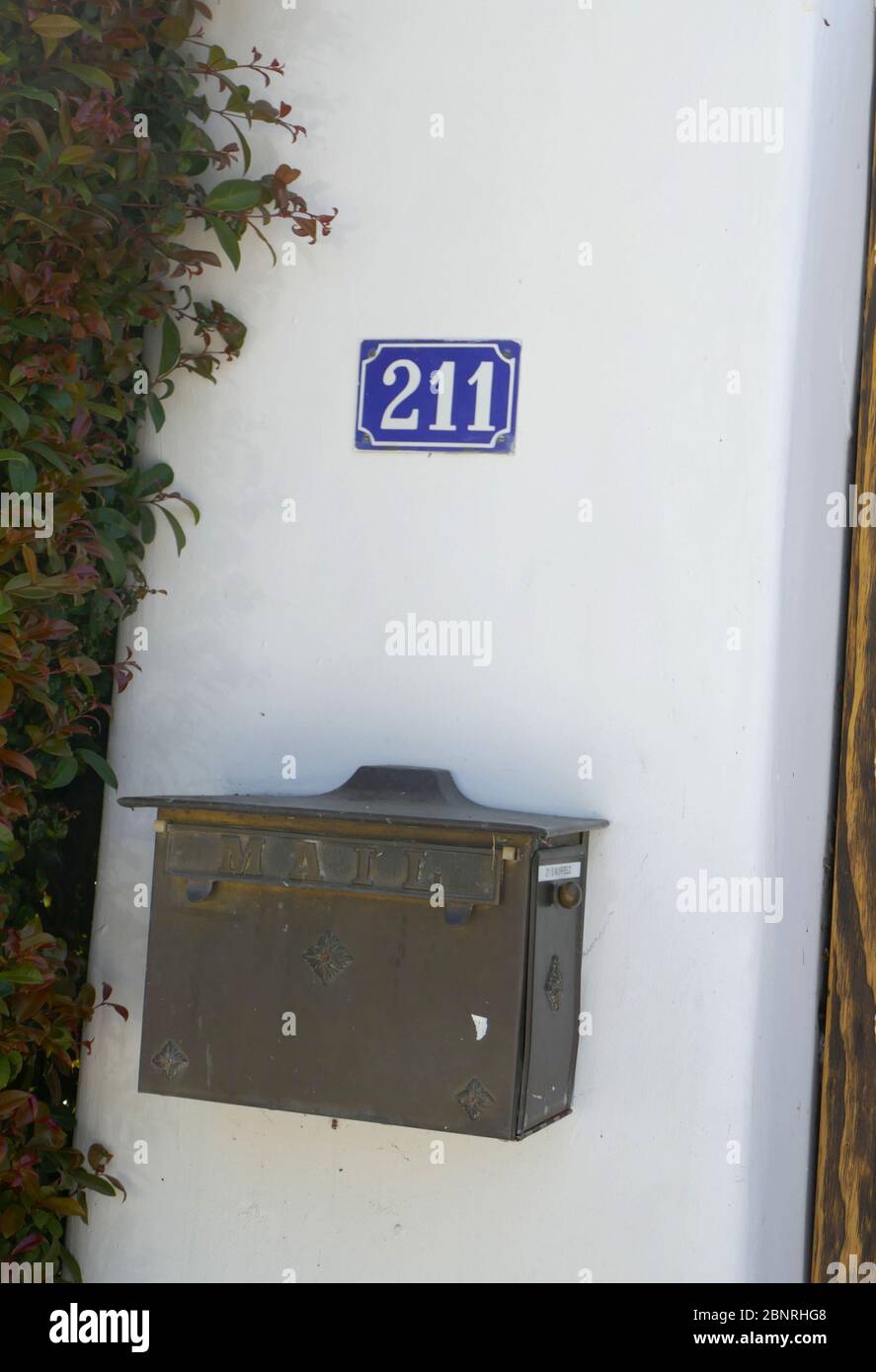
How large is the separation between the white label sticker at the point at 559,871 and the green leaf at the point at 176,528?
2.97ft

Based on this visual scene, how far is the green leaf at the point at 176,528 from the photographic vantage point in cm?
248

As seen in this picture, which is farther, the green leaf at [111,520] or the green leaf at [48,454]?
the green leaf at [111,520]

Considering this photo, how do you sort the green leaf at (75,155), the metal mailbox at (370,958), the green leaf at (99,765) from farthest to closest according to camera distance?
the green leaf at (99,765) → the green leaf at (75,155) → the metal mailbox at (370,958)

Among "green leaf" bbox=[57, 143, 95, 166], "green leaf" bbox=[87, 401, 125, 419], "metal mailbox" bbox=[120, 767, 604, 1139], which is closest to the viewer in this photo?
"metal mailbox" bbox=[120, 767, 604, 1139]

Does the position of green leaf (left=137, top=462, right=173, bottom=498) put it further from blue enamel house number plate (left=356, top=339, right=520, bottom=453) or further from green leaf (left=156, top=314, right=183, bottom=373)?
blue enamel house number plate (left=356, top=339, right=520, bottom=453)

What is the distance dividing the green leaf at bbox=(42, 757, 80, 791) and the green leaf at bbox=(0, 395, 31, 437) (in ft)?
1.80

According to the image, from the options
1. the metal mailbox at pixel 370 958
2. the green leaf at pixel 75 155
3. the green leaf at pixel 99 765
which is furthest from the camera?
the green leaf at pixel 99 765

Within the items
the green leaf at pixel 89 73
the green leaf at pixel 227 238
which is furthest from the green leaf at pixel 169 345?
the green leaf at pixel 89 73

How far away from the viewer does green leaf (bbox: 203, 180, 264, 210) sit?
241cm

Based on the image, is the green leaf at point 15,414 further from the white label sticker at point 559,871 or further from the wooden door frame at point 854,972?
the wooden door frame at point 854,972

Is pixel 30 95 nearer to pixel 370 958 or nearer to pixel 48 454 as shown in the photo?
pixel 48 454

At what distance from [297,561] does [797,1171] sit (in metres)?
1.34

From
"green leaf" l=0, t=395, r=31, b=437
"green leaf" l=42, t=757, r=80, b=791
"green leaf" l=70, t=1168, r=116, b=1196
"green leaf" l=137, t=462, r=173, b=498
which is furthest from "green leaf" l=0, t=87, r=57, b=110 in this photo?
"green leaf" l=70, t=1168, r=116, b=1196

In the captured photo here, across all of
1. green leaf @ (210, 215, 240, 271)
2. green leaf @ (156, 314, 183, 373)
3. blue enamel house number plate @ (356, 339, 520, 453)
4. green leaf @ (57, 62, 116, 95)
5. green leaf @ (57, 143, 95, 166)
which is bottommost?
blue enamel house number plate @ (356, 339, 520, 453)
